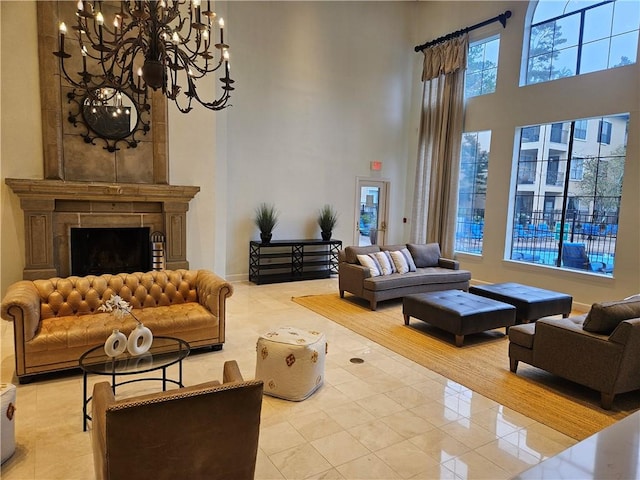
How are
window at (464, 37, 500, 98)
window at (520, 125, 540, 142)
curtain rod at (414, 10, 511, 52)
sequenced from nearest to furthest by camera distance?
1. window at (520, 125, 540, 142)
2. curtain rod at (414, 10, 511, 52)
3. window at (464, 37, 500, 98)

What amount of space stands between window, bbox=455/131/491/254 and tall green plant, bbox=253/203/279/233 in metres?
3.63

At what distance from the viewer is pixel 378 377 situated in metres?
3.68

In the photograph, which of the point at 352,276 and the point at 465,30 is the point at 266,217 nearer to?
the point at 352,276

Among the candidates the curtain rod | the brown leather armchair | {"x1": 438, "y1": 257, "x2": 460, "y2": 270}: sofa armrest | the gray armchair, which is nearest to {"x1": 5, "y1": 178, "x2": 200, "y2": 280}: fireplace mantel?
{"x1": 438, "y1": 257, "x2": 460, "y2": 270}: sofa armrest

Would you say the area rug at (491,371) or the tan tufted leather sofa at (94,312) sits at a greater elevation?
the tan tufted leather sofa at (94,312)

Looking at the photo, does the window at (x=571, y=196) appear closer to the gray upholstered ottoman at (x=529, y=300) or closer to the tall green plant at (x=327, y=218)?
the gray upholstered ottoman at (x=529, y=300)

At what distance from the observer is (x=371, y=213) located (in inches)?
354

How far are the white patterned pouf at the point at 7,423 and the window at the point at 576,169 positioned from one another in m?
7.22

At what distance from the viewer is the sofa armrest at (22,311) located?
3143mm

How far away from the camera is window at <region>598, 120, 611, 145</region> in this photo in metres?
6.01

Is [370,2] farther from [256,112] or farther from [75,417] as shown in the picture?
[75,417]

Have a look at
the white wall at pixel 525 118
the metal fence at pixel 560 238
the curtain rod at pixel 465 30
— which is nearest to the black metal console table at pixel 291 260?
the white wall at pixel 525 118

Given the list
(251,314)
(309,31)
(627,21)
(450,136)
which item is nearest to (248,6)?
(309,31)

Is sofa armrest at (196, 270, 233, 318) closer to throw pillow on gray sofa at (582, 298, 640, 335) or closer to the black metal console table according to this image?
the black metal console table
